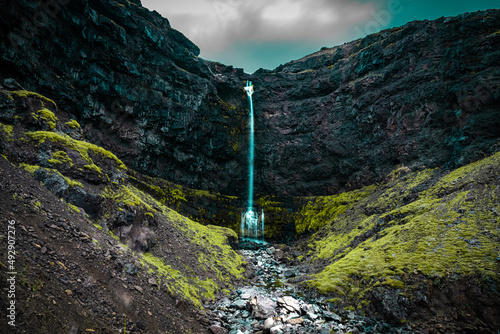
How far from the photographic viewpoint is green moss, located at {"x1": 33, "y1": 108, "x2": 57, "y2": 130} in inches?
635

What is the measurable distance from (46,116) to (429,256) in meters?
26.4

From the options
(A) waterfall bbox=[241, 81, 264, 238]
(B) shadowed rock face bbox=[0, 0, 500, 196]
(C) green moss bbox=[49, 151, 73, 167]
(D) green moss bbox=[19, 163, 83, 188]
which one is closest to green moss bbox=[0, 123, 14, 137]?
(C) green moss bbox=[49, 151, 73, 167]

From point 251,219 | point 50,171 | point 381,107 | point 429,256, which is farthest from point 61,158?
point 381,107

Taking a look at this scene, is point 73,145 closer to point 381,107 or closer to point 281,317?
point 281,317

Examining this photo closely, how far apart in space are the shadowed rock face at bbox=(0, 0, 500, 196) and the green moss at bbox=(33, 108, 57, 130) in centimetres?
1296

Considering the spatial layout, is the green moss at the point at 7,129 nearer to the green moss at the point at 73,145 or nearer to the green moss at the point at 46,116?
the green moss at the point at 73,145

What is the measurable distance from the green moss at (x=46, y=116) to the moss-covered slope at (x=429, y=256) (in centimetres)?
2135

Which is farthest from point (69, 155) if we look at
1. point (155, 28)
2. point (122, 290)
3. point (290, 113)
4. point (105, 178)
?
point (290, 113)

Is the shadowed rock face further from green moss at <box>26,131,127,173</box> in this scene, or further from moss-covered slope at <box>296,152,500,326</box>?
green moss at <box>26,131,127,173</box>

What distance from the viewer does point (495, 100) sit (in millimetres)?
27953

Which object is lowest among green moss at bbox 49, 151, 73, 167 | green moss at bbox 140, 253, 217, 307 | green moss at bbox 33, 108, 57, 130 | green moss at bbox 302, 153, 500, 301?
green moss at bbox 140, 253, 217, 307

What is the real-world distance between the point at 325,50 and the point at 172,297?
63.7 meters

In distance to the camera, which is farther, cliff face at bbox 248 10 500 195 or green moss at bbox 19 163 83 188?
cliff face at bbox 248 10 500 195

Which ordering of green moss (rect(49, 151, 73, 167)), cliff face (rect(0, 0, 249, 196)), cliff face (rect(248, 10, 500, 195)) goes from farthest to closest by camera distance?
cliff face (rect(248, 10, 500, 195)), cliff face (rect(0, 0, 249, 196)), green moss (rect(49, 151, 73, 167))
